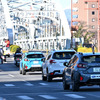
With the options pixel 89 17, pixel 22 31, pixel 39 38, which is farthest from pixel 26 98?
pixel 89 17

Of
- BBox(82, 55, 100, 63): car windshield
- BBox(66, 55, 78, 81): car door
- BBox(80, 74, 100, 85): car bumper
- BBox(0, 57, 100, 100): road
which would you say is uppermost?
BBox(82, 55, 100, 63): car windshield

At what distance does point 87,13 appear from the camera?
16962cm

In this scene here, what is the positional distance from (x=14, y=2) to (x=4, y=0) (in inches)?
139

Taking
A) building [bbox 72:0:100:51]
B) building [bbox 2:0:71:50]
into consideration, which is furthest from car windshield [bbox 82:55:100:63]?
building [bbox 72:0:100:51]

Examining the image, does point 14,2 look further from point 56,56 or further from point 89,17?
point 56,56

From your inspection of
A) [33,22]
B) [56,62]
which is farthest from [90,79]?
[33,22]

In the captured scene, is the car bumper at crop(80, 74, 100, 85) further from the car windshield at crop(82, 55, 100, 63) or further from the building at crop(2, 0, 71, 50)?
the building at crop(2, 0, 71, 50)

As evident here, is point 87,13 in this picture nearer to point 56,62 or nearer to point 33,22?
point 33,22

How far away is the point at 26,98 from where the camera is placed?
16.8 metres

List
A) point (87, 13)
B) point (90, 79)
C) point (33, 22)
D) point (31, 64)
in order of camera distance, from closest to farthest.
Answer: point (90, 79) → point (31, 64) → point (33, 22) → point (87, 13)

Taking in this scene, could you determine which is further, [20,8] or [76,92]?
[20,8]

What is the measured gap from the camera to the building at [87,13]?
16850cm

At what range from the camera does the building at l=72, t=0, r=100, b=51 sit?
16850cm

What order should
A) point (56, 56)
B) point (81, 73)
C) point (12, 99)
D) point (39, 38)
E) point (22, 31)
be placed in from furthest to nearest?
1. point (22, 31)
2. point (39, 38)
3. point (56, 56)
4. point (81, 73)
5. point (12, 99)
